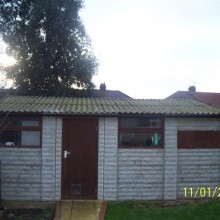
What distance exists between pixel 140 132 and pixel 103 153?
1.41 metres

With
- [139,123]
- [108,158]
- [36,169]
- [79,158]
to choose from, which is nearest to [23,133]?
[36,169]

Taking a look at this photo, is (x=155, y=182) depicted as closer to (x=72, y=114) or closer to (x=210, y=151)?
(x=210, y=151)

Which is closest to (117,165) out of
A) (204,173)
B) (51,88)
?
(204,173)

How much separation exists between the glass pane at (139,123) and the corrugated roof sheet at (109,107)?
31 cm

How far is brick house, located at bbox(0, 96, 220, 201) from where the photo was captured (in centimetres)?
1154

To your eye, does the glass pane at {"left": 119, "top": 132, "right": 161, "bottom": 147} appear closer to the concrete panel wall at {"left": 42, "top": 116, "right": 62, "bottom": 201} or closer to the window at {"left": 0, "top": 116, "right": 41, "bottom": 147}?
the concrete panel wall at {"left": 42, "top": 116, "right": 62, "bottom": 201}

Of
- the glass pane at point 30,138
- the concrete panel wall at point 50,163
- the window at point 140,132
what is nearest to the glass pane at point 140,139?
the window at point 140,132

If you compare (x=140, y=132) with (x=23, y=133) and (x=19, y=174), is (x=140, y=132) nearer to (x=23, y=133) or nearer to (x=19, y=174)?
(x=23, y=133)

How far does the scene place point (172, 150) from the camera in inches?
469

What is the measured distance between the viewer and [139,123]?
11.9m

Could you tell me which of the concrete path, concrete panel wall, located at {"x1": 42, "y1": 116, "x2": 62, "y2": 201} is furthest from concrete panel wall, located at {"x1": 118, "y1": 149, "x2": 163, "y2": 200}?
concrete panel wall, located at {"x1": 42, "y1": 116, "x2": 62, "y2": 201}

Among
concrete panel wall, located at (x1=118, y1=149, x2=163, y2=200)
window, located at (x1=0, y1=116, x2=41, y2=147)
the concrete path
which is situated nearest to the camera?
the concrete path

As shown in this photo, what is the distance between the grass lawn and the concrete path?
14.9 inches
